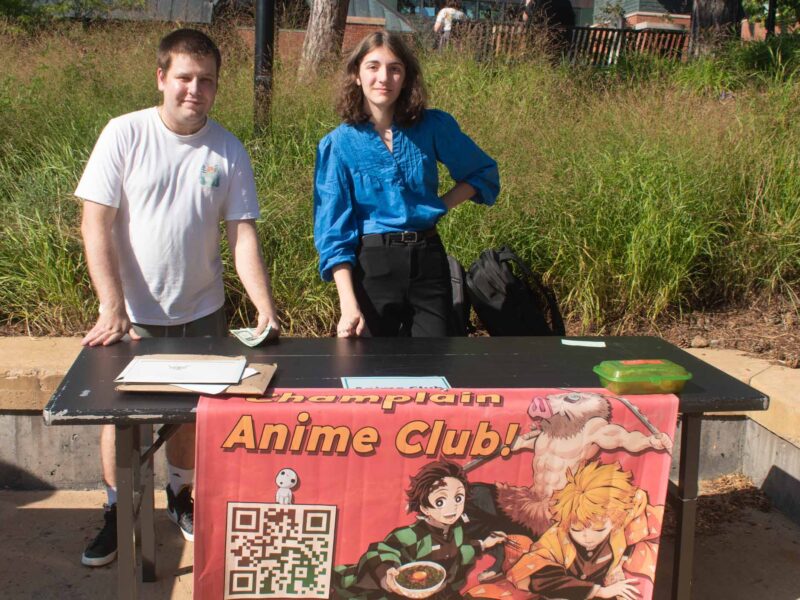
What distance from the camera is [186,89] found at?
2891mm

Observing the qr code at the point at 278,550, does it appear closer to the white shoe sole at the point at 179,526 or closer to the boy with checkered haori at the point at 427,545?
the boy with checkered haori at the point at 427,545

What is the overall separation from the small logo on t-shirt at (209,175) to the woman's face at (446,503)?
1.30 metres

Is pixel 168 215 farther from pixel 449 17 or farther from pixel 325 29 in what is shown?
pixel 449 17

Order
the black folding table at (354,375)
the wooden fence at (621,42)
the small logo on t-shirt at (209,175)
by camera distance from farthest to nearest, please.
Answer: the wooden fence at (621,42) → the small logo on t-shirt at (209,175) → the black folding table at (354,375)

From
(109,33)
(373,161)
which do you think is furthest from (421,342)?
(109,33)

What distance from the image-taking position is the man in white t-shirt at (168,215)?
113 inches

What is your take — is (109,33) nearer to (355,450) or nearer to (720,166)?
(720,166)

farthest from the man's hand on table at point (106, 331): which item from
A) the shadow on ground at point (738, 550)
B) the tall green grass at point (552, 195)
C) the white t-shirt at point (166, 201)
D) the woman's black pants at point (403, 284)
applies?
the shadow on ground at point (738, 550)

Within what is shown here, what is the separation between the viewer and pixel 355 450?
2.42m

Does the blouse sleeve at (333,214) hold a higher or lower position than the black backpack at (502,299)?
higher

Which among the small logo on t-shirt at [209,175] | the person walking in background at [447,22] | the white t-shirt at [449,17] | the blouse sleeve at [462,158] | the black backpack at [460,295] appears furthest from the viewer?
the white t-shirt at [449,17]

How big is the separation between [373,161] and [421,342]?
683 millimetres

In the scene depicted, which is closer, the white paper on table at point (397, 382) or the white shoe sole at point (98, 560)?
the white paper on table at point (397, 382)

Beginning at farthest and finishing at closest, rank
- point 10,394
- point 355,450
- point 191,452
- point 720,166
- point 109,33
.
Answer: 1. point 109,33
2. point 720,166
3. point 10,394
4. point 191,452
5. point 355,450
